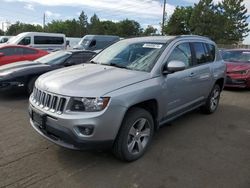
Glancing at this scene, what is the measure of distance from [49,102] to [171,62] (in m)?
1.86

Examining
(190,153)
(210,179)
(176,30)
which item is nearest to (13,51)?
(190,153)

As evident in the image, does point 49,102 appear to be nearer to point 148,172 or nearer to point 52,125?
point 52,125

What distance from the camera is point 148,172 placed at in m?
3.54

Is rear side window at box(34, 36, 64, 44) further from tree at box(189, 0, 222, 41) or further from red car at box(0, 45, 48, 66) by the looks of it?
tree at box(189, 0, 222, 41)

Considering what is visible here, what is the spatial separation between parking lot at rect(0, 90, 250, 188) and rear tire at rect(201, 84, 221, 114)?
2.76ft

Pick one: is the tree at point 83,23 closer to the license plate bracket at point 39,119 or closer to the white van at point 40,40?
the white van at point 40,40

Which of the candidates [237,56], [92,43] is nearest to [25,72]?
[237,56]

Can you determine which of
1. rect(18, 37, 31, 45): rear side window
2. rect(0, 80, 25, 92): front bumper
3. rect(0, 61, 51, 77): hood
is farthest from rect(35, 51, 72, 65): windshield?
rect(18, 37, 31, 45): rear side window

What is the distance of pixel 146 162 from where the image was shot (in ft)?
12.5

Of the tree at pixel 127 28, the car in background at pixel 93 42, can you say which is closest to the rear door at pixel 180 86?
the car in background at pixel 93 42

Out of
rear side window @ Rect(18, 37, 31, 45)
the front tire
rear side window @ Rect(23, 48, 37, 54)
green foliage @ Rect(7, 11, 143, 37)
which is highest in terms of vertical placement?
green foliage @ Rect(7, 11, 143, 37)

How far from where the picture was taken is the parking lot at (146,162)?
3318 millimetres

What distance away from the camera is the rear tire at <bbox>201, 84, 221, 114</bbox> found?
6.05m

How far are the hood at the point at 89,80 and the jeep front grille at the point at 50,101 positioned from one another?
0.22 feet
